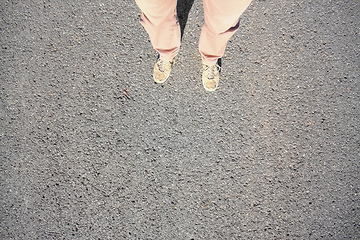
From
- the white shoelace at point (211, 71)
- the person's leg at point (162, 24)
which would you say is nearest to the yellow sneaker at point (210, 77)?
the white shoelace at point (211, 71)

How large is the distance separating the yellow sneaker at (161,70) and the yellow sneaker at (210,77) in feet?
1.15

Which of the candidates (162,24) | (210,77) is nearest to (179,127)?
(210,77)

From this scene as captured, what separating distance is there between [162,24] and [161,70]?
1.75 feet

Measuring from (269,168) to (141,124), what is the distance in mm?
1239

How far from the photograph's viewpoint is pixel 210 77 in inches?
82.0

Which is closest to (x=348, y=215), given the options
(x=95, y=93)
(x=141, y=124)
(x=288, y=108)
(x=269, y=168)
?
(x=269, y=168)

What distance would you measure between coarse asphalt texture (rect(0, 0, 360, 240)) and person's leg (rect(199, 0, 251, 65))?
1.11 ft

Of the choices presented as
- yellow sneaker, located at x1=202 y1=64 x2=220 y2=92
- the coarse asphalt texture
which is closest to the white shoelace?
yellow sneaker, located at x1=202 y1=64 x2=220 y2=92

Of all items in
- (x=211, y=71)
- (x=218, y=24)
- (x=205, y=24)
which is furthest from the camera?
(x=211, y=71)

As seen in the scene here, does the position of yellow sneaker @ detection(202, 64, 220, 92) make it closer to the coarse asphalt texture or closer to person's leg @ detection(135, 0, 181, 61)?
the coarse asphalt texture

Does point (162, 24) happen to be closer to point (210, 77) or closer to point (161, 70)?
point (161, 70)

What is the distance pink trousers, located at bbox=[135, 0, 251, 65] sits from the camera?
1.33 meters

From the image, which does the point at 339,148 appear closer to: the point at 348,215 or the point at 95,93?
the point at 348,215

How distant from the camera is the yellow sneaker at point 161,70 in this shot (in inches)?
82.6
